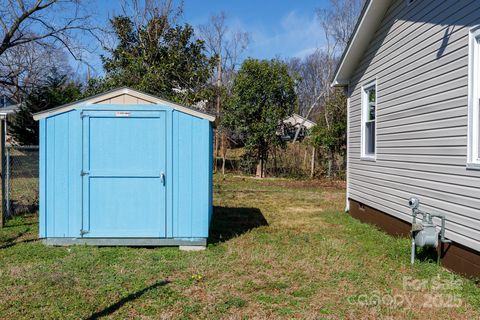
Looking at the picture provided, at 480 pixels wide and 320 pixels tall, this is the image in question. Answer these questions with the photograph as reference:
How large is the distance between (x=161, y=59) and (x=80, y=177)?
10363mm

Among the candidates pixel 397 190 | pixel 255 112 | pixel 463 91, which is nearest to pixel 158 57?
pixel 255 112

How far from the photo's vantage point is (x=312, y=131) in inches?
603

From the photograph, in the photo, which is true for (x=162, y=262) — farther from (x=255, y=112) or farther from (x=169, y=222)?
(x=255, y=112)

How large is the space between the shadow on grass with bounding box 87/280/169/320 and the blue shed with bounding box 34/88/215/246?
1.39 metres

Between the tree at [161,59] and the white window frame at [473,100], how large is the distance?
37.3ft

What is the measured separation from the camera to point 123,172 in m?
5.41

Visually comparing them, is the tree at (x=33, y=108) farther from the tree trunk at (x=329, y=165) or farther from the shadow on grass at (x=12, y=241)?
the shadow on grass at (x=12, y=241)

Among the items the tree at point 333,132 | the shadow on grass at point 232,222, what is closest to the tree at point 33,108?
the tree at point 333,132

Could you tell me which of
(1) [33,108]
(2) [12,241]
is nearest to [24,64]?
(1) [33,108]

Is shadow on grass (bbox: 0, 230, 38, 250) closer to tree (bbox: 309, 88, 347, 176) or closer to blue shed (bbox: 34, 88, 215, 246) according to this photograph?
blue shed (bbox: 34, 88, 215, 246)

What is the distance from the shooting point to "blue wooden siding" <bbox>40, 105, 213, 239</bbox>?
539 centimetres

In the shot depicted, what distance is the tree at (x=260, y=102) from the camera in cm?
1480

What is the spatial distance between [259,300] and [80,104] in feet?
11.8

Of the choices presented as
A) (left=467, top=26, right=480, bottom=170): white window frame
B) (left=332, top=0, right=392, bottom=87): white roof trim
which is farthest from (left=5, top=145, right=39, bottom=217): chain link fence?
(left=467, top=26, right=480, bottom=170): white window frame
